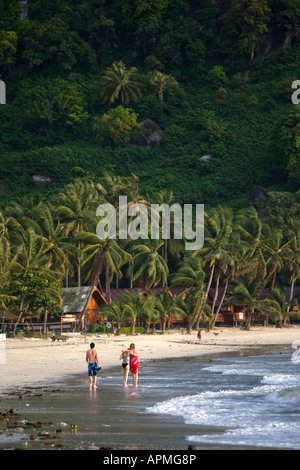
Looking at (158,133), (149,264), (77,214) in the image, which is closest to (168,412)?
(149,264)

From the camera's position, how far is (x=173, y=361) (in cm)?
3825

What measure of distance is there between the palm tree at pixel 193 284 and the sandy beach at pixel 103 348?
1.54 m

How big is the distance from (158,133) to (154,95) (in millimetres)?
5581

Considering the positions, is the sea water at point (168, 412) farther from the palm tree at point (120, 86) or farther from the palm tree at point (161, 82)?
the palm tree at point (161, 82)

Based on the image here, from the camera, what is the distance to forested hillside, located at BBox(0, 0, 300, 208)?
10131cm

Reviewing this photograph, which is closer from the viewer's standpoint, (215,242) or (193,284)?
(193,284)

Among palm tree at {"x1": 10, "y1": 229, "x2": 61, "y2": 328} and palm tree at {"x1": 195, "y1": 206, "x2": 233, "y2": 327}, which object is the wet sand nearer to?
palm tree at {"x1": 10, "y1": 229, "x2": 61, "y2": 328}

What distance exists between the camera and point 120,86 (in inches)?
4444

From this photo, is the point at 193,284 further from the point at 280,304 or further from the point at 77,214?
the point at 280,304

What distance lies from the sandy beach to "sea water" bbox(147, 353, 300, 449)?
15.1 feet

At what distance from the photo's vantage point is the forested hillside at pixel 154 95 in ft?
332

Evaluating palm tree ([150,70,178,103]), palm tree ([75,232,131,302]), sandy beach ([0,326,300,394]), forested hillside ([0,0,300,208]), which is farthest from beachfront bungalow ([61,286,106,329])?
palm tree ([150,70,178,103])
